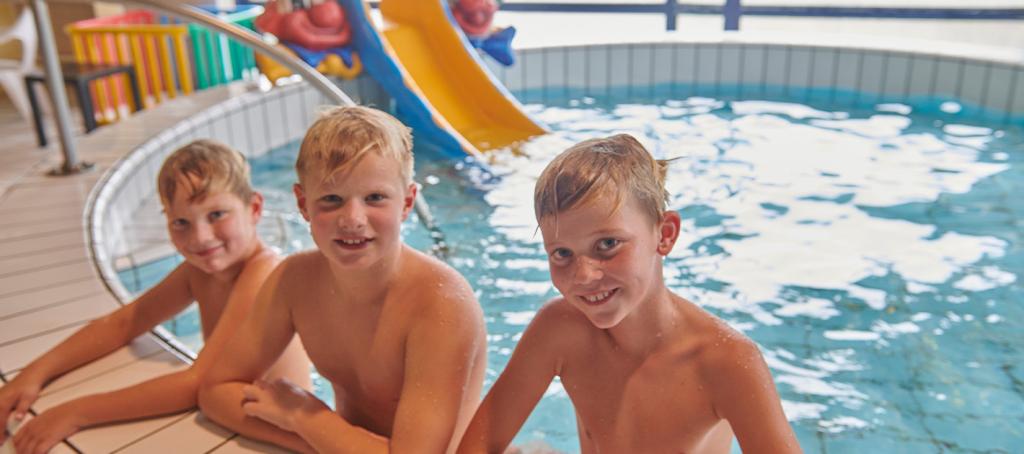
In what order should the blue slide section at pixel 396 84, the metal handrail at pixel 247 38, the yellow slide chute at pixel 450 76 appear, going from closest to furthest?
the metal handrail at pixel 247 38 < the blue slide section at pixel 396 84 < the yellow slide chute at pixel 450 76

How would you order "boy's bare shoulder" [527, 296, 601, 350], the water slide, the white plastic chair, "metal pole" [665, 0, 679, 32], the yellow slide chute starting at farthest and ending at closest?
"metal pole" [665, 0, 679, 32] → the yellow slide chute → the white plastic chair → the water slide → "boy's bare shoulder" [527, 296, 601, 350]

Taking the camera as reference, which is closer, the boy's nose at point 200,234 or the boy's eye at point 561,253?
the boy's eye at point 561,253

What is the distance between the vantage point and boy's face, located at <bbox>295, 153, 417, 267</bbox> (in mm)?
1459

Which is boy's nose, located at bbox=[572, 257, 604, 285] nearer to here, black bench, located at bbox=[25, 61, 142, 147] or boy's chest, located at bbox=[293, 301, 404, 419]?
boy's chest, located at bbox=[293, 301, 404, 419]

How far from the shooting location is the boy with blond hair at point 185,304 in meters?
1.76

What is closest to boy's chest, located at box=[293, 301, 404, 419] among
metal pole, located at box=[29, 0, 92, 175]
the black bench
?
metal pole, located at box=[29, 0, 92, 175]

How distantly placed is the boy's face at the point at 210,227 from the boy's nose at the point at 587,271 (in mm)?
1025

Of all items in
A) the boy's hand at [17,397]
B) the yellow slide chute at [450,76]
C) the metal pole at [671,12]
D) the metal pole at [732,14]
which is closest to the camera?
the boy's hand at [17,397]

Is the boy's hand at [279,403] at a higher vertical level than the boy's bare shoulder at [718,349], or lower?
lower

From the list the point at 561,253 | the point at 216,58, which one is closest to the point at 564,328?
the point at 561,253

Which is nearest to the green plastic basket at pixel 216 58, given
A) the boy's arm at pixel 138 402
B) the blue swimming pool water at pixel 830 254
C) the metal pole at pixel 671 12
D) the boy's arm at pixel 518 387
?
the blue swimming pool water at pixel 830 254

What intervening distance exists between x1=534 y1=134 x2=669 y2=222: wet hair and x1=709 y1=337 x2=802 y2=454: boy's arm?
0.26 m

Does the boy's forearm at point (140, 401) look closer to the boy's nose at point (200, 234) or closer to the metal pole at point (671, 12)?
the boy's nose at point (200, 234)

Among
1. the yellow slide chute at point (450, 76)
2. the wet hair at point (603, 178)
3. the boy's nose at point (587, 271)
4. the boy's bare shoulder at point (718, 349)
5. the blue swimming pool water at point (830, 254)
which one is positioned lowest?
the blue swimming pool water at point (830, 254)
